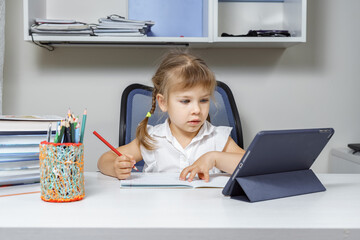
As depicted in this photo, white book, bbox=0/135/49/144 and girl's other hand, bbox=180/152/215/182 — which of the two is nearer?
white book, bbox=0/135/49/144

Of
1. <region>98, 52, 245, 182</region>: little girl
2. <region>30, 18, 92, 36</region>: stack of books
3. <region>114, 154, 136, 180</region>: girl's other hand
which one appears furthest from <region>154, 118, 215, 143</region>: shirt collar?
<region>30, 18, 92, 36</region>: stack of books

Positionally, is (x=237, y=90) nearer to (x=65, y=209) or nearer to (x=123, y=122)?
(x=123, y=122)

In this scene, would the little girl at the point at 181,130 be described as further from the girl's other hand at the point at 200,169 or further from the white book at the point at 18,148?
the white book at the point at 18,148

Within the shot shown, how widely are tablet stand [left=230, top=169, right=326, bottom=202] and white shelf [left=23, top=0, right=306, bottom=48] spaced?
3.58ft

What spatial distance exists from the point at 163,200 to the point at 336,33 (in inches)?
70.9

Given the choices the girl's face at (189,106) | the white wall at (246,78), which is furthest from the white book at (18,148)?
the white wall at (246,78)

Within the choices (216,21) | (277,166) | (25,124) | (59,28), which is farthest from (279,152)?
(59,28)

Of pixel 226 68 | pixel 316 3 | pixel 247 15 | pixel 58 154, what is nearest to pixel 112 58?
pixel 226 68

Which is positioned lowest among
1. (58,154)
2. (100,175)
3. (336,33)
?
(100,175)

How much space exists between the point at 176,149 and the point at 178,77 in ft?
0.86

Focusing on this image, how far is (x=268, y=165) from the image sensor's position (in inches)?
37.3

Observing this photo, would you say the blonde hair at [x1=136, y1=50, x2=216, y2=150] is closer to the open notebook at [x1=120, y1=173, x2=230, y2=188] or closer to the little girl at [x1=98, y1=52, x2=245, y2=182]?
the little girl at [x1=98, y1=52, x2=245, y2=182]

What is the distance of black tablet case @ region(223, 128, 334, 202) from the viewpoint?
889mm

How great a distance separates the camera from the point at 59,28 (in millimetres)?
1962
